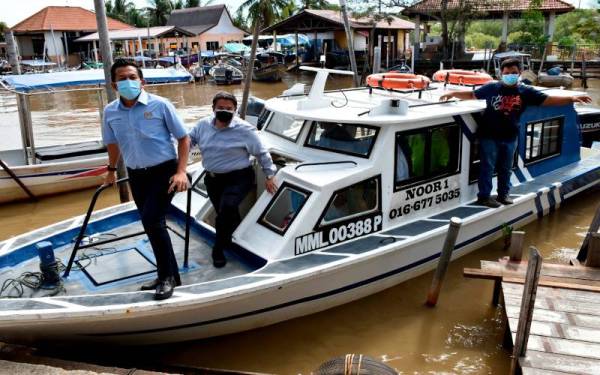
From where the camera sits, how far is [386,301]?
596 cm

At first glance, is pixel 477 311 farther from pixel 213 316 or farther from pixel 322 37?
pixel 322 37

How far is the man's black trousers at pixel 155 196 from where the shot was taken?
13.6 ft

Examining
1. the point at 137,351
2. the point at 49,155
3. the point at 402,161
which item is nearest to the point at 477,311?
the point at 402,161

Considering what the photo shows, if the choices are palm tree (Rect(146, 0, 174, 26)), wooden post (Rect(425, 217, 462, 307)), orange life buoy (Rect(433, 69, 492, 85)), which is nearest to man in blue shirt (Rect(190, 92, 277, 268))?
wooden post (Rect(425, 217, 462, 307))

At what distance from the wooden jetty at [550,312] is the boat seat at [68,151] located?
8.59 meters

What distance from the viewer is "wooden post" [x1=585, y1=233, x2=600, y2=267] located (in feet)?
17.8

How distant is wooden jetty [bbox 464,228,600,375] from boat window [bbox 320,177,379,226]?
1.25 meters

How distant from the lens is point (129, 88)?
391cm

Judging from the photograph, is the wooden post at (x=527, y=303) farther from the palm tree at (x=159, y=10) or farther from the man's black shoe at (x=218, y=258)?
the palm tree at (x=159, y=10)

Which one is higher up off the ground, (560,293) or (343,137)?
(343,137)

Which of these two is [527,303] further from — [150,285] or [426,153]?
[150,285]

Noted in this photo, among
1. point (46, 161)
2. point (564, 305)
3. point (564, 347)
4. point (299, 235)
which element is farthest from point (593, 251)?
point (46, 161)

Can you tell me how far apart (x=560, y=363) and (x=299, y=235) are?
2.44 metres

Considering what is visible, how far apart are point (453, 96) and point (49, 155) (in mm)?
8151
